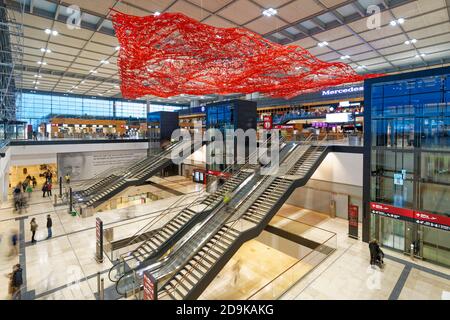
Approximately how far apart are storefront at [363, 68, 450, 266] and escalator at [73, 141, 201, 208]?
14.2 meters

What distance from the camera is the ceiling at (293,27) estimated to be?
10.8m

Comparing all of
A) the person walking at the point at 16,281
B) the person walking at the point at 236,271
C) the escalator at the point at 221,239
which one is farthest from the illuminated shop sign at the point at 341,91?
the person walking at the point at 16,281

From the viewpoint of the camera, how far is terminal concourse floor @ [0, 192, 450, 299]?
24.8ft

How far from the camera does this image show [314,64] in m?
10.2

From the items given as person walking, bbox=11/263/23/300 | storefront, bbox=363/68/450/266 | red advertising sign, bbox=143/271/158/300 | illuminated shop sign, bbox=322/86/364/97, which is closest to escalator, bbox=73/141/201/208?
person walking, bbox=11/263/23/300

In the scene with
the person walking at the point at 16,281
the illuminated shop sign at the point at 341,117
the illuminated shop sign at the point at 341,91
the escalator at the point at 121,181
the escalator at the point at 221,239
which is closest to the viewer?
the person walking at the point at 16,281

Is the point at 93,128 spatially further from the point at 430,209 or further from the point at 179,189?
the point at 430,209

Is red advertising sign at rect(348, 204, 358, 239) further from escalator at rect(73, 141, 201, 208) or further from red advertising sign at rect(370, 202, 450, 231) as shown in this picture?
escalator at rect(73, 141, 201, 208)

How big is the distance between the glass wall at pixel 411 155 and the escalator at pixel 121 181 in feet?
47.5

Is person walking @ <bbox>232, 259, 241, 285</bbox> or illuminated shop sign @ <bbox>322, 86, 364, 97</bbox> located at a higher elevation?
illuminated shop sign @ <bbox>322, 86, 364, 97</bbox>

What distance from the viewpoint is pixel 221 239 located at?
8969 mm

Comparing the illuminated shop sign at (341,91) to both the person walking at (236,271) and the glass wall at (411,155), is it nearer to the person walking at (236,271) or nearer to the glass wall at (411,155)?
the glass wall at (411,155)

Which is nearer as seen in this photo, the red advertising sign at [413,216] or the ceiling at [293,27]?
the red advertising sign at [413,216]

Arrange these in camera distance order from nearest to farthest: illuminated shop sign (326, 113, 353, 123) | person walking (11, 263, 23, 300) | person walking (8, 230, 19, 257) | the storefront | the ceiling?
person walking (11, 263, 23, 300), the storefront, person walking (8, 230, 19, 257), the ceiling, illuminated shop sign (326, 113, 353, 123)
